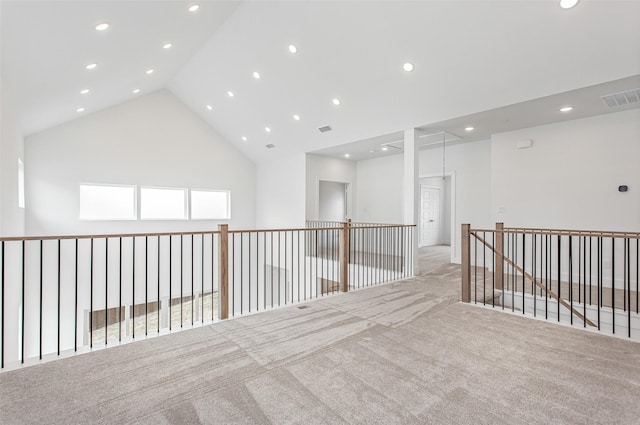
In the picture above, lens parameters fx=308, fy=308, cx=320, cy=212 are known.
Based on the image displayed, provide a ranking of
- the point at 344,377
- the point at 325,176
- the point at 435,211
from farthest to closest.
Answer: the point at 435,211 < the point at 325,176 < the point at 344,377

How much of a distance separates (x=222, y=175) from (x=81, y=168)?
3519 mm

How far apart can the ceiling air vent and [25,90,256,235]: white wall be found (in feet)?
28.8

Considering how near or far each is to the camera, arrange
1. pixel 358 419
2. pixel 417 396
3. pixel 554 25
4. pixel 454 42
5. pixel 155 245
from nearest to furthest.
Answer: pixel 358 419
pixel 417 396
pixel 554 25
pixel 454 42
pixel 155 245

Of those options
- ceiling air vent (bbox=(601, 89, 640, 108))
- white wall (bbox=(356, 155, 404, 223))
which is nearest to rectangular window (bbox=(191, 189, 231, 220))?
white wall (bbox=(356, 155, 404, 223))

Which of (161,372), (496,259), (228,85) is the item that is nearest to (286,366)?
(161,372)

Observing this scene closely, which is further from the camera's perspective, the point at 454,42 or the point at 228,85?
the point at 228,85

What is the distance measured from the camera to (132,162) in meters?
8.05

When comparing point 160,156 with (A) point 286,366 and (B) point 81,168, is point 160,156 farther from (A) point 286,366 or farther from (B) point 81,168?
(A) point 286,366

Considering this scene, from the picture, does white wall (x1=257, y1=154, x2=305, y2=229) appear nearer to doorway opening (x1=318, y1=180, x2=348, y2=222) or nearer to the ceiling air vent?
doorway opening (x1=318, y1=180, x2=348, y2=222)

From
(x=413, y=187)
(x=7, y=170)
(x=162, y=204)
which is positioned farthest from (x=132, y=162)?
(x=413, y=187)

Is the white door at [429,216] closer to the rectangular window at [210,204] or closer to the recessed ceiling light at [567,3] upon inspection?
the rectangular window at [210,204]

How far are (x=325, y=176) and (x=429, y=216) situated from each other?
3975mm

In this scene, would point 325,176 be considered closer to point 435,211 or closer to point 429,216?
point 429,216

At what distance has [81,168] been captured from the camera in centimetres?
737
